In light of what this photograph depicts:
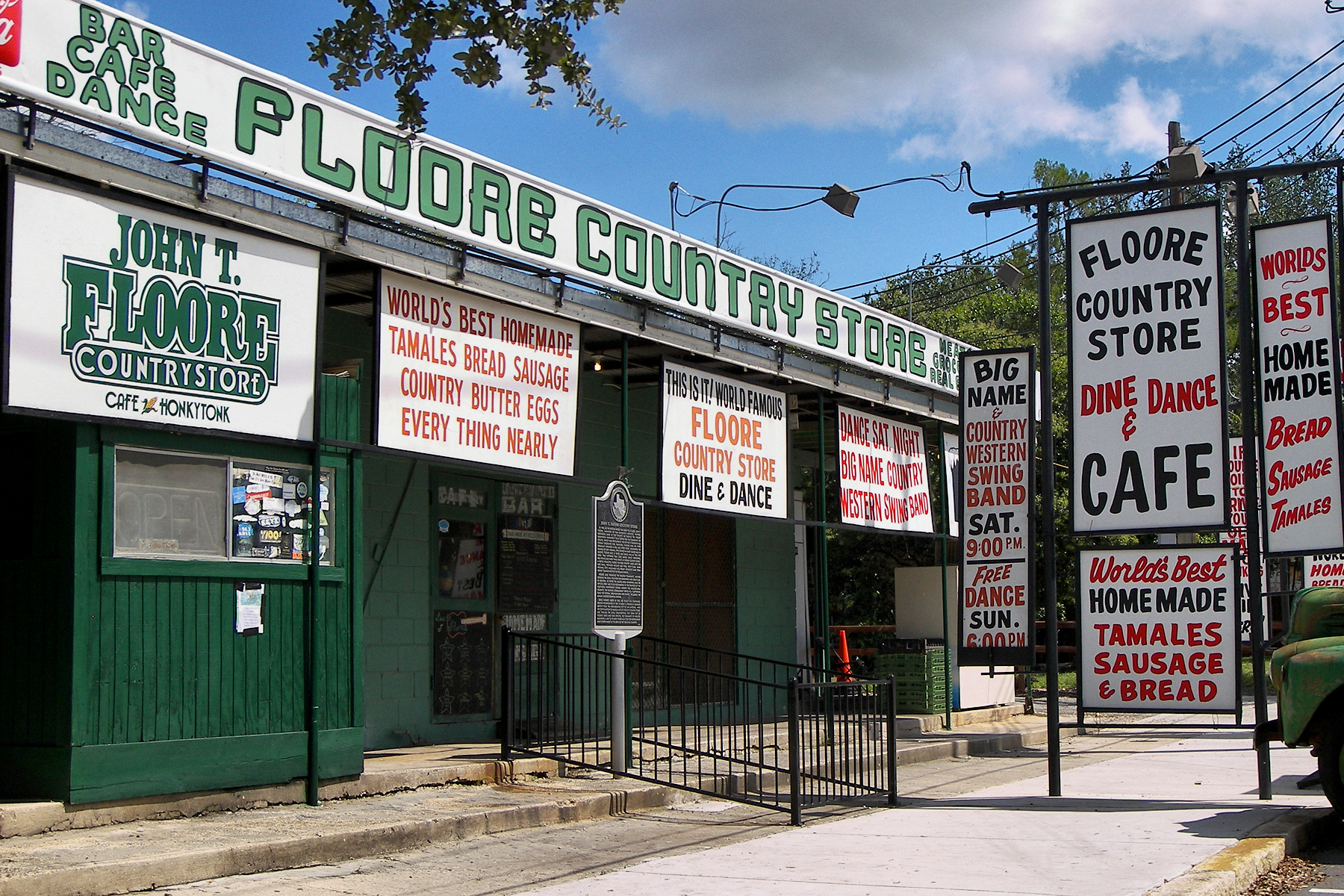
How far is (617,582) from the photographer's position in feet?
37.1

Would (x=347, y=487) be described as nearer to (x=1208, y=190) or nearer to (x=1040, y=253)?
(x=1040, y=253)

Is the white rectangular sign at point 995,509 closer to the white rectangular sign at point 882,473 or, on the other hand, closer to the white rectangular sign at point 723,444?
the white rectangular sign at point 882,473

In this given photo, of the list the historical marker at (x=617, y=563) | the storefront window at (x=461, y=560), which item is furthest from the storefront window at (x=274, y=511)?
the storefront window at (x=461, y=560)

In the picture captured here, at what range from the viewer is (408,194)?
33.7 feet

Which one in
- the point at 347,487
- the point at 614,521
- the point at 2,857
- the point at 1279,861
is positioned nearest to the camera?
the point at 2,857

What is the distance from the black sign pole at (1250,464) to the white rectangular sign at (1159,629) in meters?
0.17

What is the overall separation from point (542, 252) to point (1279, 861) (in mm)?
7204

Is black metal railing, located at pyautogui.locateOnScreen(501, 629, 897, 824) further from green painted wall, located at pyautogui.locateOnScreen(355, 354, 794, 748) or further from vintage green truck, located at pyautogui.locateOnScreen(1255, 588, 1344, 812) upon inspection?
vintage green truck, located at pyautogui.locateOnScreen(1255, 588, 1344, 812)

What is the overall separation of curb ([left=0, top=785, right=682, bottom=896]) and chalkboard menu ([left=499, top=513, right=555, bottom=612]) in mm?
3392

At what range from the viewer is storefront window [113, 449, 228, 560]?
859 cm

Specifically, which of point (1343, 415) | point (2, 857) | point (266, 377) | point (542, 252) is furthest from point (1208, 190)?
point (2, 857)

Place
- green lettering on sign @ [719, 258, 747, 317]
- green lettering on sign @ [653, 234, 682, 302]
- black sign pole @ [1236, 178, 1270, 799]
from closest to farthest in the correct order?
black sign pole @ [1236, 178, 1270, 799] < green lettering on sign @ [653, 234, 682, 302] < green lettering on sign @ [719, 258, 747, 317]

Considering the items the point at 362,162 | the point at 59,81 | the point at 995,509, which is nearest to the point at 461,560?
the point at 362,162

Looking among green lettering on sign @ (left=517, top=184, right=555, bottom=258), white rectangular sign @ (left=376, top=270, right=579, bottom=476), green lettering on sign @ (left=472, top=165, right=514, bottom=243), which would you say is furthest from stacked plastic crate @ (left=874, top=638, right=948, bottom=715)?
green lettering on sign @ (left=472, top=165, right=514, bottom=243)
